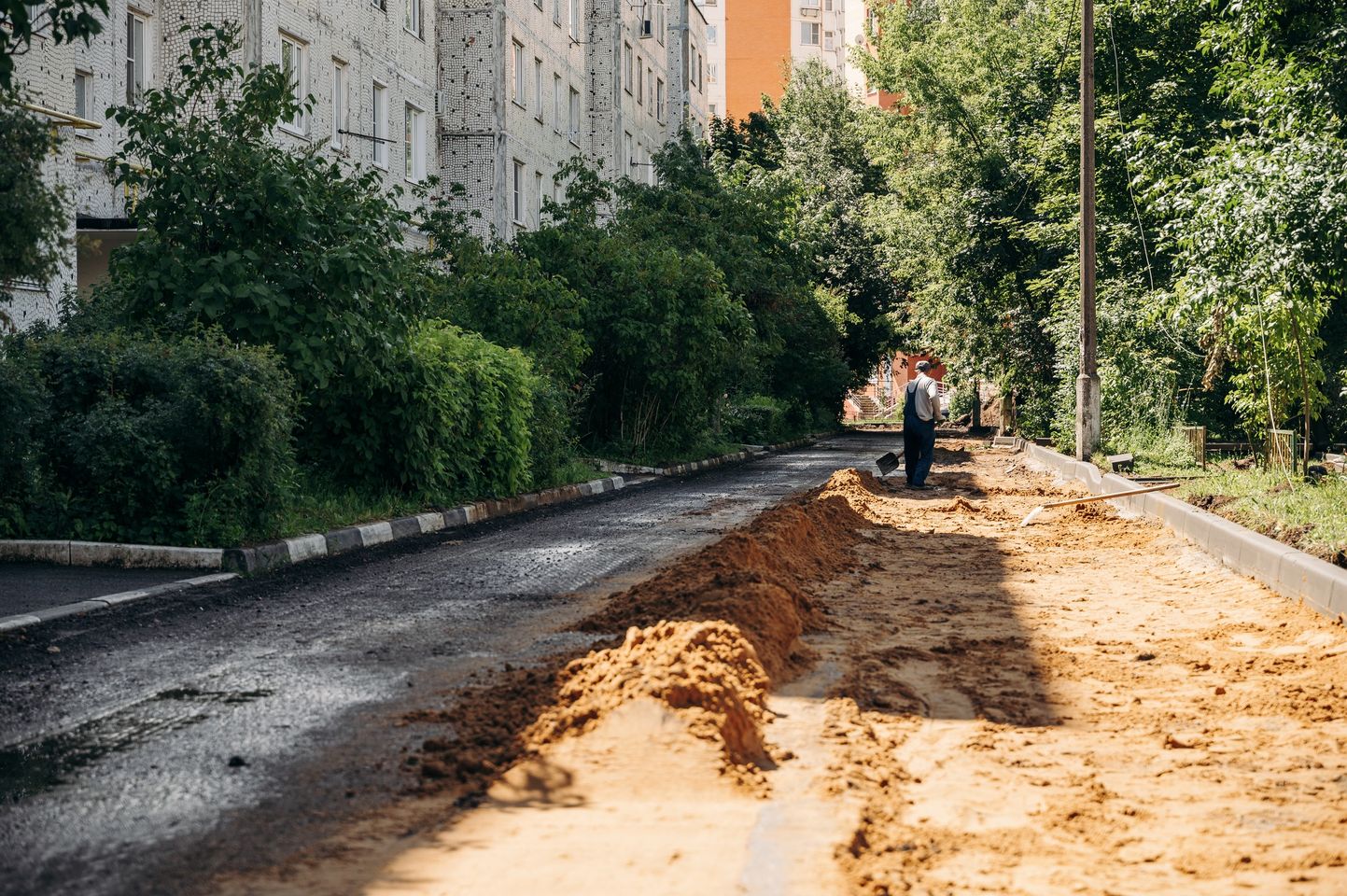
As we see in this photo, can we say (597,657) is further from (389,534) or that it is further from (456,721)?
(389,534)

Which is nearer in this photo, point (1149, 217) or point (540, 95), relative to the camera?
point (1149, 217)

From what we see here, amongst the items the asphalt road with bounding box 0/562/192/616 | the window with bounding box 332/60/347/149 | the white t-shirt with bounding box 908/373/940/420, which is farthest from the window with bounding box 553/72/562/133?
the asphalt road with bounding box 0/562/192/616

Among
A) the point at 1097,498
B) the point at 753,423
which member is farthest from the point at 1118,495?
the point at 753,423

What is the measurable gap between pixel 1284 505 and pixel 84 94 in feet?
55.2

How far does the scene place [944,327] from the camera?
132 ft

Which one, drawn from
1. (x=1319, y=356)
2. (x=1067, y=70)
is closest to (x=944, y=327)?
(x=1067, y=70)

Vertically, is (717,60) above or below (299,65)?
above

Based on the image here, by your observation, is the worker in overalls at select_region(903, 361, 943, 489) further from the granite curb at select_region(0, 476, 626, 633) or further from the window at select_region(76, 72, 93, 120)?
the window at select_region(76, 72, 93, 120)

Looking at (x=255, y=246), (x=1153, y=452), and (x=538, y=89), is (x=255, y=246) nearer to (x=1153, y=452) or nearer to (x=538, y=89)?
(x=1153, y=452)

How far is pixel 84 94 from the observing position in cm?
2019

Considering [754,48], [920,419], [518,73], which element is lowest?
[920,419]

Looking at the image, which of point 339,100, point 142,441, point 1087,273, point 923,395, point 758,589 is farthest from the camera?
point 339,100

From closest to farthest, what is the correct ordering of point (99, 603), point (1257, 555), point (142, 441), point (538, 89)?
point (99, 603), point (1257, 555), point (142, 441), point (538, 89)

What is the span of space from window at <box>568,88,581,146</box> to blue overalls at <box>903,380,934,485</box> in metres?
25.2
